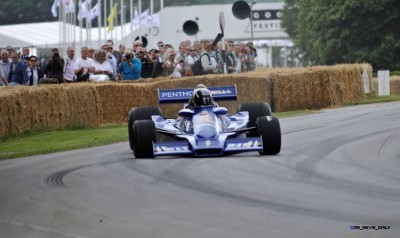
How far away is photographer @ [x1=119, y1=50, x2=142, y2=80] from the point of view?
26.1 m

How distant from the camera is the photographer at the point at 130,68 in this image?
26.1 m

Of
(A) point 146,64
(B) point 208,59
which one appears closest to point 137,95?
(A) point 146,64

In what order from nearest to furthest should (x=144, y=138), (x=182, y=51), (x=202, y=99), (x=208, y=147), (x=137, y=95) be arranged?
1. (x=208, y=147)
2. (x=144, y=138)
3. (x=202, y=99)
4. (x=137, y=95)
5. (x=182, y=51)

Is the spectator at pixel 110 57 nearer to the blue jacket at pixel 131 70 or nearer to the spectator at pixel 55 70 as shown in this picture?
the blue jacket at pixel 131 70

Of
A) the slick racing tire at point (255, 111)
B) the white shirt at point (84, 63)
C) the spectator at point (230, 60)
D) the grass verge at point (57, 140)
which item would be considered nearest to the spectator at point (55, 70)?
the white shirt at point (84, 63)

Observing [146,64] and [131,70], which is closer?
[131,70]

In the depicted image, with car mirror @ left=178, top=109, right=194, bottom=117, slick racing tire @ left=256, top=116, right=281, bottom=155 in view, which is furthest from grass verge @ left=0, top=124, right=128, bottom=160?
slick racing tire @ left=256, top=116, right=281, bottom=155

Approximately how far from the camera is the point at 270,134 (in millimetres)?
15477

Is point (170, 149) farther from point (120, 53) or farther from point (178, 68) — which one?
point (120, 53)

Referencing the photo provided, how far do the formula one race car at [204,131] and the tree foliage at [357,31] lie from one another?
138ft

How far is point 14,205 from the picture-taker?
11.0 m

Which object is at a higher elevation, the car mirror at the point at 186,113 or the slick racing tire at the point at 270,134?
the car mirror at the point at 186,113

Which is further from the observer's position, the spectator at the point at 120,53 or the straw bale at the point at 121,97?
the spectator at the point at 120,53

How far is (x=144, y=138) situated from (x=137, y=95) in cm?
982
